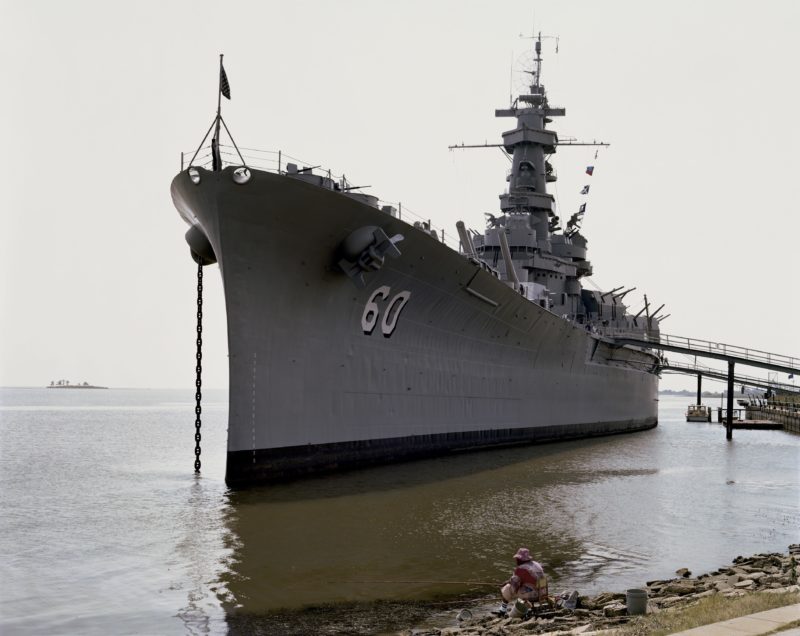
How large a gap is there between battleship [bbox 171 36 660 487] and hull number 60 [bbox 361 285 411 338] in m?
0.04

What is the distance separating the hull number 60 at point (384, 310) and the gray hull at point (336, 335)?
0.03 metres

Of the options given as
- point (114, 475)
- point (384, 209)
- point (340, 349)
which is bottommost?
point (114, 475)

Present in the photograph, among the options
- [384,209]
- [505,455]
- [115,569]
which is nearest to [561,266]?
[505,455]

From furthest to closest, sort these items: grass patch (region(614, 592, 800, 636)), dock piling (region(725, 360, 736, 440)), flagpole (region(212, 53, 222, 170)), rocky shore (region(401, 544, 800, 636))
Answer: dock piling (region(725, 360, 736, 440)) → flagpole (region(212, 53, 222, 170)) → rocky shore (region(401, 544, 800, 636)) → grass patch (region(614, 592, 800, 636))

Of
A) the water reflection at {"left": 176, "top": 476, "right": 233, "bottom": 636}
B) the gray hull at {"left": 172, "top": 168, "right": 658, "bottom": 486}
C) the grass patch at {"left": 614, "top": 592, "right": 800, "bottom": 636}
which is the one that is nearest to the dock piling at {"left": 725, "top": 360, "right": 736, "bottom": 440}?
the gray hull at {"left": 172, "top": 168, "right": 658, "bottom": 486}

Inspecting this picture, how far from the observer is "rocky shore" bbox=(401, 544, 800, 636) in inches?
245

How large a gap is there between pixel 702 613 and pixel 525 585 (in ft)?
5.79

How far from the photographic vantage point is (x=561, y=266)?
3095cm

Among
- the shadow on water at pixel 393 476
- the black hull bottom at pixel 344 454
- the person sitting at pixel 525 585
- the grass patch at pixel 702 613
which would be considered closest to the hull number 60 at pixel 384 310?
the black hull bottom at pixel 344 454

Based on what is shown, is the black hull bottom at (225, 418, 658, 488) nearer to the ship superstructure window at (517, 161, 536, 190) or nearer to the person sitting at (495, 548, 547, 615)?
the person sitting at (495, 548, 547, 615)

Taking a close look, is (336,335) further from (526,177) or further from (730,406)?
(730,406)

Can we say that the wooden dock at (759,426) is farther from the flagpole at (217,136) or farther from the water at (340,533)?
the flagpole at (217,136)

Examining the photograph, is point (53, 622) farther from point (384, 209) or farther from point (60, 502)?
point (384, 209)

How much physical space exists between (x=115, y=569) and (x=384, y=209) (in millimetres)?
8861
